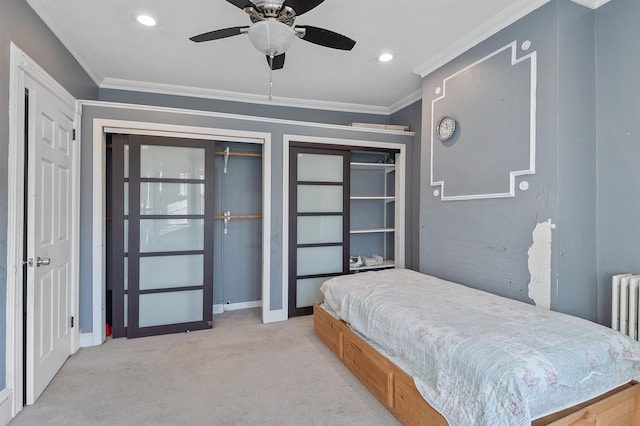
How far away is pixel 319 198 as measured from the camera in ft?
12.7

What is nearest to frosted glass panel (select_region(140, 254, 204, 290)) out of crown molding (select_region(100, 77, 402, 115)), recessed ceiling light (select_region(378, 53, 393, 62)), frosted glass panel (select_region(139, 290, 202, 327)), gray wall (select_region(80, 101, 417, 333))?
frosted glass panel (select_region(139, 290, 202, 327))

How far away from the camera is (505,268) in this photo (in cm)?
243

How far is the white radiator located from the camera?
185 centimetres

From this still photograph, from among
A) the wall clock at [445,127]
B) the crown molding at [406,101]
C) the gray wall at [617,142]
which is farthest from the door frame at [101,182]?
the gray wall at [617,142]

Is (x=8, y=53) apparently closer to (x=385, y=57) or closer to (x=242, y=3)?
(x=242, y=3)

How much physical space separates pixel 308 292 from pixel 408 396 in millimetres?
2190

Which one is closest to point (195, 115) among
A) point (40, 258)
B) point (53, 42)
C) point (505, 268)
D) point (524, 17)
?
point (53, 42)

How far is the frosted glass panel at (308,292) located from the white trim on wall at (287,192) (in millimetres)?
193

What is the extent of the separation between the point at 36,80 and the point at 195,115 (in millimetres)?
1321

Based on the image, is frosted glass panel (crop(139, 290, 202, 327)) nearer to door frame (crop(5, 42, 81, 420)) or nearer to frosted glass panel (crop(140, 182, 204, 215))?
frosted glass panel (crop(140, 182, 204, 215))

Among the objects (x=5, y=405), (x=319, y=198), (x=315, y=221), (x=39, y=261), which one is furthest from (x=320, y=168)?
(x=5, y=405)

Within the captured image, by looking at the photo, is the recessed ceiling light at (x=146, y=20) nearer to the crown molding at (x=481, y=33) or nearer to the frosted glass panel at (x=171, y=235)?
the frosted glass panel at (x=171, y=235)

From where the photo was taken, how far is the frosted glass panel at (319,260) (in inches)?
150

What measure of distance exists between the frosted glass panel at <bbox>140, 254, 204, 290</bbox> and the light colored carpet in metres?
0.55
